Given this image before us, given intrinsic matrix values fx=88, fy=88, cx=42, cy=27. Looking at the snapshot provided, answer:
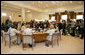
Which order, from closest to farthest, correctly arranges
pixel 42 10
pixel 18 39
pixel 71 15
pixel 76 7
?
pixel 18 39 → pixel 76 7 → pixel 71 15 → pixel 42 10

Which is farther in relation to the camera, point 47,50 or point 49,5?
point 49,5

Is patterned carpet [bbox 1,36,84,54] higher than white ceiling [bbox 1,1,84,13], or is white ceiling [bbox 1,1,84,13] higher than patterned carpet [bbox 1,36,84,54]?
white ceiling [bbox 1,1,84,13]

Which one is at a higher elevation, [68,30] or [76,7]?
[76,7]

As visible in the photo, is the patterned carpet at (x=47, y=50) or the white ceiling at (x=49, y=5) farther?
the white ceiling at (x=49, y=5)

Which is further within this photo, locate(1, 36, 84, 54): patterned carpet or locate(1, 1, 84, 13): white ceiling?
locate(1, 1, 84, 13): white ceiling

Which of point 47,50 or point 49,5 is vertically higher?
point 49,5

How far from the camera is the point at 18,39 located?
197 inches

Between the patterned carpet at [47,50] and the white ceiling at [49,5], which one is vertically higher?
the white ceiling at [49,5]

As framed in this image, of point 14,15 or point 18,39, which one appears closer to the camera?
point 18,39

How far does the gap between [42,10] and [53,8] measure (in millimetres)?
2042

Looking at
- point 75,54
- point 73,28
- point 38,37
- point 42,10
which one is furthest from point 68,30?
point 42,10

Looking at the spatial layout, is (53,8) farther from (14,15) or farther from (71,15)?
(14,15)

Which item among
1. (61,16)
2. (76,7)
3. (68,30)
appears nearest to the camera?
(68,30)

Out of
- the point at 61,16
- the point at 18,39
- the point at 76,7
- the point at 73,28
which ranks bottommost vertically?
the point at 18,39
